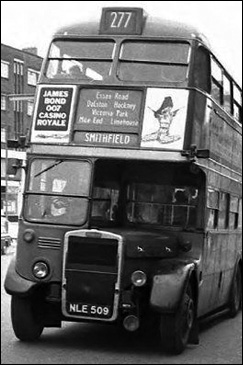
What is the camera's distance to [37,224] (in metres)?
4.50

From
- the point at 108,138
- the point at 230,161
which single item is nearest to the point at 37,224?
the point at 108,138

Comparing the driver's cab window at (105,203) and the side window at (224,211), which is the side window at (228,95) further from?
the driver's cab window at (105,203)

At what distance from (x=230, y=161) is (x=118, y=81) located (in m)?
0.87

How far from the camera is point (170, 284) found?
4.41 metres

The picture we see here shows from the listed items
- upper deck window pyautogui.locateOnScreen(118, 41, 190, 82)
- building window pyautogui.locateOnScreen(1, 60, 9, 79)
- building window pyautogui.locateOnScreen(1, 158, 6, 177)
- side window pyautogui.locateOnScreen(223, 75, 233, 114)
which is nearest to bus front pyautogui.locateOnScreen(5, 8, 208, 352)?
upper deck window pyautogui.locateOnScreen(118, 41, 190, 82)

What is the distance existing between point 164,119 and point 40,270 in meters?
1.42

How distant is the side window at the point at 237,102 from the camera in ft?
14.0

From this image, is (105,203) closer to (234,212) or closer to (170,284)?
(170,284)

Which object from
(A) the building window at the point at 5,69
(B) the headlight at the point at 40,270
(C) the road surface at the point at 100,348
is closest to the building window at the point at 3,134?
(A) the building window at the point at 5,69

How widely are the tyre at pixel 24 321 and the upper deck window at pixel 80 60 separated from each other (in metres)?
1.44

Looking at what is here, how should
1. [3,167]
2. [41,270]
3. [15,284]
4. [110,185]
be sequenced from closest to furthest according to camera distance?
[3,167] < [110,185] < [15,284] < [41,270]

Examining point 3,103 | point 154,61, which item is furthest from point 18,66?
point 154,61

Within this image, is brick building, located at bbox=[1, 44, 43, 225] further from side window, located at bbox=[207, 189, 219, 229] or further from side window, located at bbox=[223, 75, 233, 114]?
side window, located at bbox=[223, 75, 233, 114]

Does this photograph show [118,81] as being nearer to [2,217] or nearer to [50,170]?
[50,170]
